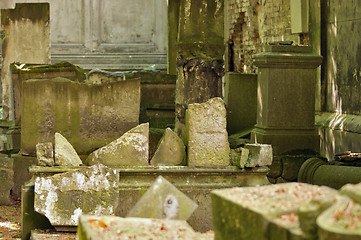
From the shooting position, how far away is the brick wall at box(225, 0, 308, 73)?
42.8ft

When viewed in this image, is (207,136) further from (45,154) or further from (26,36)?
(26,36)

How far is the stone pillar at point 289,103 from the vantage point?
26.6 feet

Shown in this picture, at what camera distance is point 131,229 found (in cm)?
338

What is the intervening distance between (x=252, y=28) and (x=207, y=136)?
9.52 m

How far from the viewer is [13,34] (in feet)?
31.7

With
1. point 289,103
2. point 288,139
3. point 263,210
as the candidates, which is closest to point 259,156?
point 288,139

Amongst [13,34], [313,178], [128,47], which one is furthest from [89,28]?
[313,178]

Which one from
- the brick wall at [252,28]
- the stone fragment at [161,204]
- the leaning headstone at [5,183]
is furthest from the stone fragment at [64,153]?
the brick wall at [252,28]

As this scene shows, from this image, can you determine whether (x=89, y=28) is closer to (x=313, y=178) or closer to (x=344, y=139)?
(x=344, y=139)

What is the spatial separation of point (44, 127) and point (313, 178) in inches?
107

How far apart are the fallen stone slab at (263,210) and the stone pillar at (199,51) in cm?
435

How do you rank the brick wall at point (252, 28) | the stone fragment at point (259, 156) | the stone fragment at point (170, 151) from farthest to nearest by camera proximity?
the brick wall at point (252, 28)
the stone fragment at point (170, 151)
the stone fragment at point (259, 156)

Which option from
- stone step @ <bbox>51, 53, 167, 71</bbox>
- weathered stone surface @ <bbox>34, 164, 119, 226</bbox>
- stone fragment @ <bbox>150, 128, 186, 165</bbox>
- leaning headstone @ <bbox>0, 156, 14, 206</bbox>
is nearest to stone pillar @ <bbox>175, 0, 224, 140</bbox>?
stone fragment @ <bbox>150, 128, 186, 165</bbox>

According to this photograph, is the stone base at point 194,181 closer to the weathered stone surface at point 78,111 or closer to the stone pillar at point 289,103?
the weathered stone surface at point 78,111
